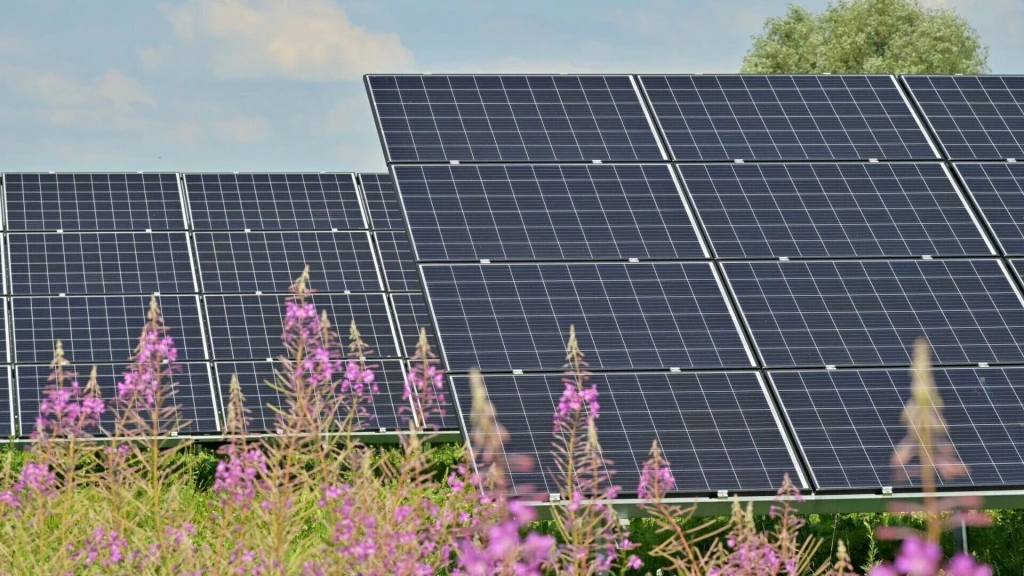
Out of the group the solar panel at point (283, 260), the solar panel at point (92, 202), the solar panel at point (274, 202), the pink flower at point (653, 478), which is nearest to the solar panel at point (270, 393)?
the solar panel at point (283, 260)

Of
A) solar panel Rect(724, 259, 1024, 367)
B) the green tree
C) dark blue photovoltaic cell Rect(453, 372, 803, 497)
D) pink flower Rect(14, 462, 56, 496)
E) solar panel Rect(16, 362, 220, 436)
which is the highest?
the green tree

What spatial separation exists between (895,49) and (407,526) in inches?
1897

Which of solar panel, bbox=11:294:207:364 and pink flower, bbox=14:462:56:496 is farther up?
solar panel, bbox=11:294:207:364

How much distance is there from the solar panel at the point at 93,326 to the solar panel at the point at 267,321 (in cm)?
31

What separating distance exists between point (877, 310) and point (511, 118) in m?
4.56

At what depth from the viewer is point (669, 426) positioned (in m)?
10.8

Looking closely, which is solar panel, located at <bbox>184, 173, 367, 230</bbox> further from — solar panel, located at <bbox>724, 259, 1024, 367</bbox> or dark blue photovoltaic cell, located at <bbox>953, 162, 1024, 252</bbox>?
solar panel, located at <bbox>724, 259, 1024, 367</bbox>

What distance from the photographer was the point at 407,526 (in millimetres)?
5902

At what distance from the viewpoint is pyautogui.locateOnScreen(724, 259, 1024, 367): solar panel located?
38.9 ft

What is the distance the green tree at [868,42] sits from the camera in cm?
5041

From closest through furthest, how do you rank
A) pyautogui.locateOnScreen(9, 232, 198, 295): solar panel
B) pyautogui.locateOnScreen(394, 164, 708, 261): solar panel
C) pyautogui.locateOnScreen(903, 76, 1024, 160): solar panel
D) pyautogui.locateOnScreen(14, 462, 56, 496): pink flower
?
pyautogui.locateOnScreen(14, 462, 56, 496): pink flower
pyautogui.locateOnScreen(394, 164, 708, 261): solar panel
pyautogui.locateOnScreen(903, 76, 1024, 160): solar panel
pyautogui.locateOnScreen(9, 232, 198, 295): solar panel

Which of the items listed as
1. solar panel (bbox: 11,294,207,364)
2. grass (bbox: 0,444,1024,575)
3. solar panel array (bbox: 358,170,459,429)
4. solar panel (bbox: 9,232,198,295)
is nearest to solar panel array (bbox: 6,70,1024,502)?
solar panel (bbox: 11,294,207,364)

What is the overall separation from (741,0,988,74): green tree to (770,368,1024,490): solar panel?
39.9 metres

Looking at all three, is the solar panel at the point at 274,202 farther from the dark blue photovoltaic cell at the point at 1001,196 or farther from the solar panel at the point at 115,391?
the dark blue photovoltaic cell at the point at 1001,196
